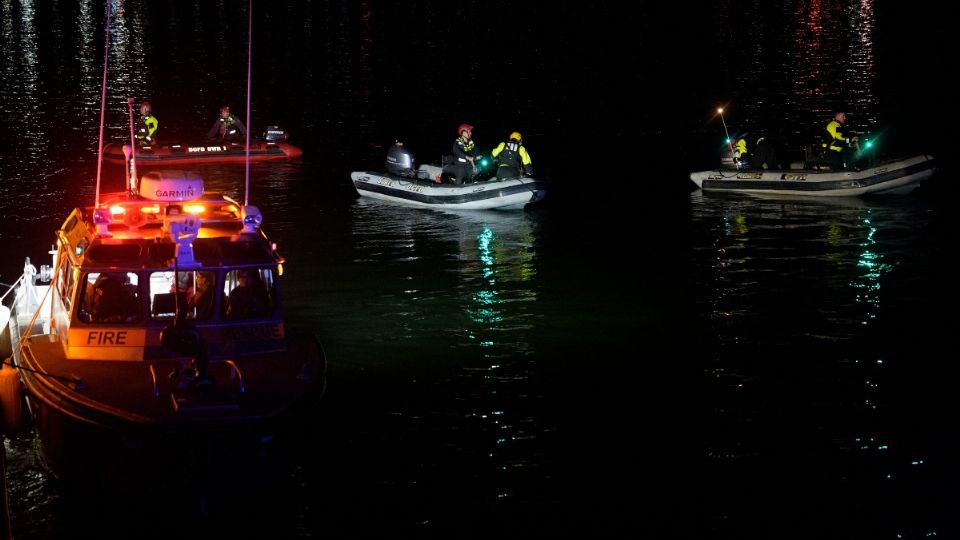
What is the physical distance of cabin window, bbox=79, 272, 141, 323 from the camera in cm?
1493

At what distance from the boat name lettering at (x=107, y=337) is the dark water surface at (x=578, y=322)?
182 cm

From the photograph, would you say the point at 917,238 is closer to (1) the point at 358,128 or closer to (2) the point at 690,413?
(2) the point at 690,413

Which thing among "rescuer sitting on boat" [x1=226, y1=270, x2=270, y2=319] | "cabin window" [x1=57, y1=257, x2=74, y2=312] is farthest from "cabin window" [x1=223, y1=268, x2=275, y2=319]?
"cabin window" [x1=57, y1=257, x2=74, y2=312]

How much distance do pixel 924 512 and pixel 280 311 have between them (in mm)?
7863

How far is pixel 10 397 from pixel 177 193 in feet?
10.8

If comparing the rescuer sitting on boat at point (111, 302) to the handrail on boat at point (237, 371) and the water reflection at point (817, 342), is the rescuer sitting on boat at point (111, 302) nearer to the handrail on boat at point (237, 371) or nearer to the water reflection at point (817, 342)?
the handrail on boat at point (237, 371)

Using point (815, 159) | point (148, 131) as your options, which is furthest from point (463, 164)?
point (148, 131)

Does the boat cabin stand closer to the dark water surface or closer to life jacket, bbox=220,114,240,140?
the dark water surface

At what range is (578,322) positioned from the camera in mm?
22047

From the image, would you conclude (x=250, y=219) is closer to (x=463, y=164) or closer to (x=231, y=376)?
(x=231, y=376)

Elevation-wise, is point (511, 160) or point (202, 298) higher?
point (511, 160)

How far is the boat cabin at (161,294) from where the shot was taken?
579 inches

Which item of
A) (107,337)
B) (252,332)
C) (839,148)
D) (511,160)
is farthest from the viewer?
(839,148)

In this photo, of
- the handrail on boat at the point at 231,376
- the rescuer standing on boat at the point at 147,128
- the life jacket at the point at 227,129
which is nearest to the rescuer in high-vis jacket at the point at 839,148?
the life jacket at the point at 227,129
